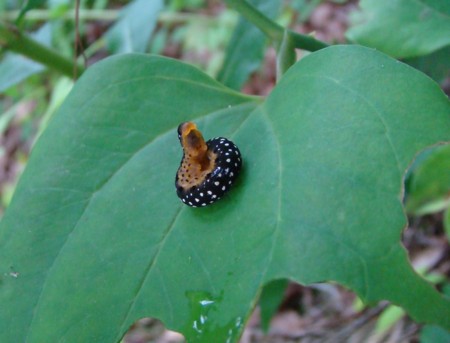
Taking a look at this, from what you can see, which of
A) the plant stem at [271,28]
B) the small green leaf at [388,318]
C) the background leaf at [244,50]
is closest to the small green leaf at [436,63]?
the plant stem at [271,28]

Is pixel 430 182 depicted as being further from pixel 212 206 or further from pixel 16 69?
pixel 16 69

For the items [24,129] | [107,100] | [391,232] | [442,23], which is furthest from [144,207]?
[24,129]

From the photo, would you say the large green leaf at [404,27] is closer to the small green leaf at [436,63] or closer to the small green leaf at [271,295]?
the small green leaf at [436,63]

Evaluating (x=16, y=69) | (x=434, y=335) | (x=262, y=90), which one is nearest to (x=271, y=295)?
(x=434, y=335)

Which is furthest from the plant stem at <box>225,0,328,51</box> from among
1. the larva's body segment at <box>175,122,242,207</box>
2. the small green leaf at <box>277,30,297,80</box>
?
the larva's body segment at <box>175,122,242,207</box>

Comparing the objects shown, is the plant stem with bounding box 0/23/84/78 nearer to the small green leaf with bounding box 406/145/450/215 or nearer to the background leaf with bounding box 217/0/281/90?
the background leaf with bounding box 217/0/281/90

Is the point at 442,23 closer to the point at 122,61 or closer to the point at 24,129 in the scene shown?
the point at 122,61
